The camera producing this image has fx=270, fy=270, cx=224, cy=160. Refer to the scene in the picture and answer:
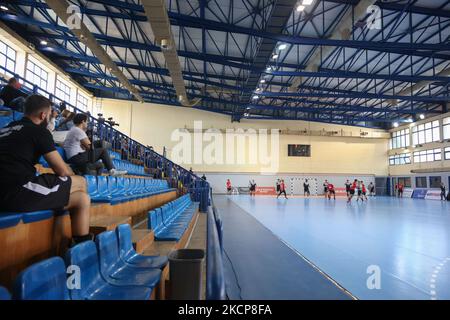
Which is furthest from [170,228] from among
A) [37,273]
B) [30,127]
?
[37,273]

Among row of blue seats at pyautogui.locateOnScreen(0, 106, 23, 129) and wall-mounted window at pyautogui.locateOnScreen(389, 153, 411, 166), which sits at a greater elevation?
wall-mounted window at pyautogui.locateOnScreen(389, 153, 411, 166)

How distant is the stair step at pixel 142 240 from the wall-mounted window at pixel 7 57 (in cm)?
1270

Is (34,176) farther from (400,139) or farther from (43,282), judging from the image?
(400,139)

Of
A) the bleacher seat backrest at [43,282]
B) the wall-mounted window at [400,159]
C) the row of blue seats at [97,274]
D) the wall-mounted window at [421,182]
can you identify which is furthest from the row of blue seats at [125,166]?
the wall-mounted window at [400,159]

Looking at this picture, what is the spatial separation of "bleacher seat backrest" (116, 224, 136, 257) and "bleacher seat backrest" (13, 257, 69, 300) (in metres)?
0.80

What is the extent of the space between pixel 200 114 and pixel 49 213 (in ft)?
70.3

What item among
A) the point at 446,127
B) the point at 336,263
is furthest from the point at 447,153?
the point at 336,263

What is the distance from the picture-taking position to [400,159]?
23938mm

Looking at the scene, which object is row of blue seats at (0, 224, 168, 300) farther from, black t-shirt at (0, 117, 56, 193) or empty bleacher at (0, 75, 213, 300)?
black t-shirt at (0, 117, 56, 193)

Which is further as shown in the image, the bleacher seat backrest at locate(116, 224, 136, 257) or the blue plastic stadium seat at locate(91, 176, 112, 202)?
the blue plastic stadium seat at locate(91, 176, 112, 202)

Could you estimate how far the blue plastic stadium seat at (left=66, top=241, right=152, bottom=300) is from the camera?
1422mm

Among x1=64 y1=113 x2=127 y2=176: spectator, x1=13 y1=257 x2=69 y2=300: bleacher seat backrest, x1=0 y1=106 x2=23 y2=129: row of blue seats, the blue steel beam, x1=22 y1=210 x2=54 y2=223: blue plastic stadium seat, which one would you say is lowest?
x1=13 y1=257 x2=69 y2=300: bleacher seat backrest

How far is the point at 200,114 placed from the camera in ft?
74.6

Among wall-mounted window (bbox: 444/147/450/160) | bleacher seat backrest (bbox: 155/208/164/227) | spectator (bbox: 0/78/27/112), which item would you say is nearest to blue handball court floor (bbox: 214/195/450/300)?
bleacher seat backrest (bbox: 155/208/164/227)
